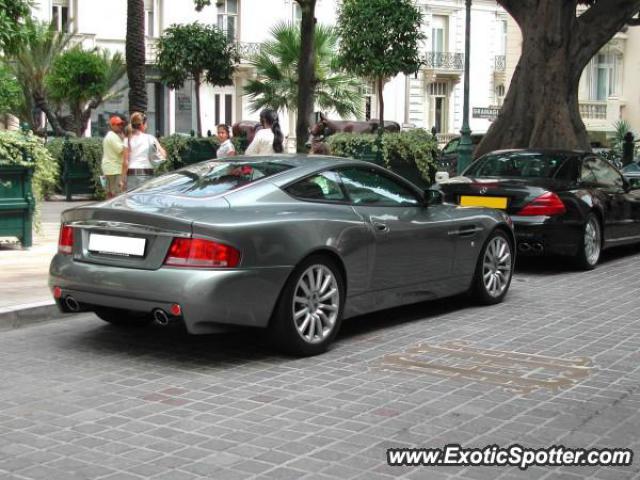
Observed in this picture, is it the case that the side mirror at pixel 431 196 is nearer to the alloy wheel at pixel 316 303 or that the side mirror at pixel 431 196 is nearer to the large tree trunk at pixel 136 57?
the alloy wheel at pixel 316 303

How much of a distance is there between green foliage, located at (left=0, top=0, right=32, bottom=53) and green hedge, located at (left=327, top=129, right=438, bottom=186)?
6560 millimetres

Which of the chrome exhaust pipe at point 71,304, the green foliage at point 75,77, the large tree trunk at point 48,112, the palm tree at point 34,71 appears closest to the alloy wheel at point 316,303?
the chrome exhaust pipe at point 71,304

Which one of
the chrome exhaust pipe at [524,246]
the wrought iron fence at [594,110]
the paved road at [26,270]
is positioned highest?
the wrought iron fence at [594,110]

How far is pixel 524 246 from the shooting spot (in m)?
11.0

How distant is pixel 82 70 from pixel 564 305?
928 inches

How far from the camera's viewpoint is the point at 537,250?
11.0 metres

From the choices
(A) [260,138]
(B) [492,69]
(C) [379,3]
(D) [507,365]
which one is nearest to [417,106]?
(B) [492,69]

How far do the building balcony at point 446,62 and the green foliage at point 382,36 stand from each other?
20.4 meters

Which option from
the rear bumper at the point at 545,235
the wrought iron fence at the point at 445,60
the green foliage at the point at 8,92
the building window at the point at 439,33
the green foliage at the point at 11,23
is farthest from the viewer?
the building window at the point at 439,33

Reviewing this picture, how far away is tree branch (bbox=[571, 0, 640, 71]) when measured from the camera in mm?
17453

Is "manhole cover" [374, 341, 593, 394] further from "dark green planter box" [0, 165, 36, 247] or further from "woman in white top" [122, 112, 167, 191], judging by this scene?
"woman in white top" [122, 112, 167, 191]

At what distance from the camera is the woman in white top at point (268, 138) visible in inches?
474

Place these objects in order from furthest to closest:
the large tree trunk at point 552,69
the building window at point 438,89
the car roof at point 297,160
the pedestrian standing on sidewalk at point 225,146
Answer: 1. the building window at point 438,89
2. the large tree trunk at point 552,69
3. the pedestrian standing on sidewalk at point 225,146
4. the car roof at point 297,160

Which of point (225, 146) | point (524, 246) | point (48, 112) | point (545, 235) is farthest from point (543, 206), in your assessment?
point (48, 112)
